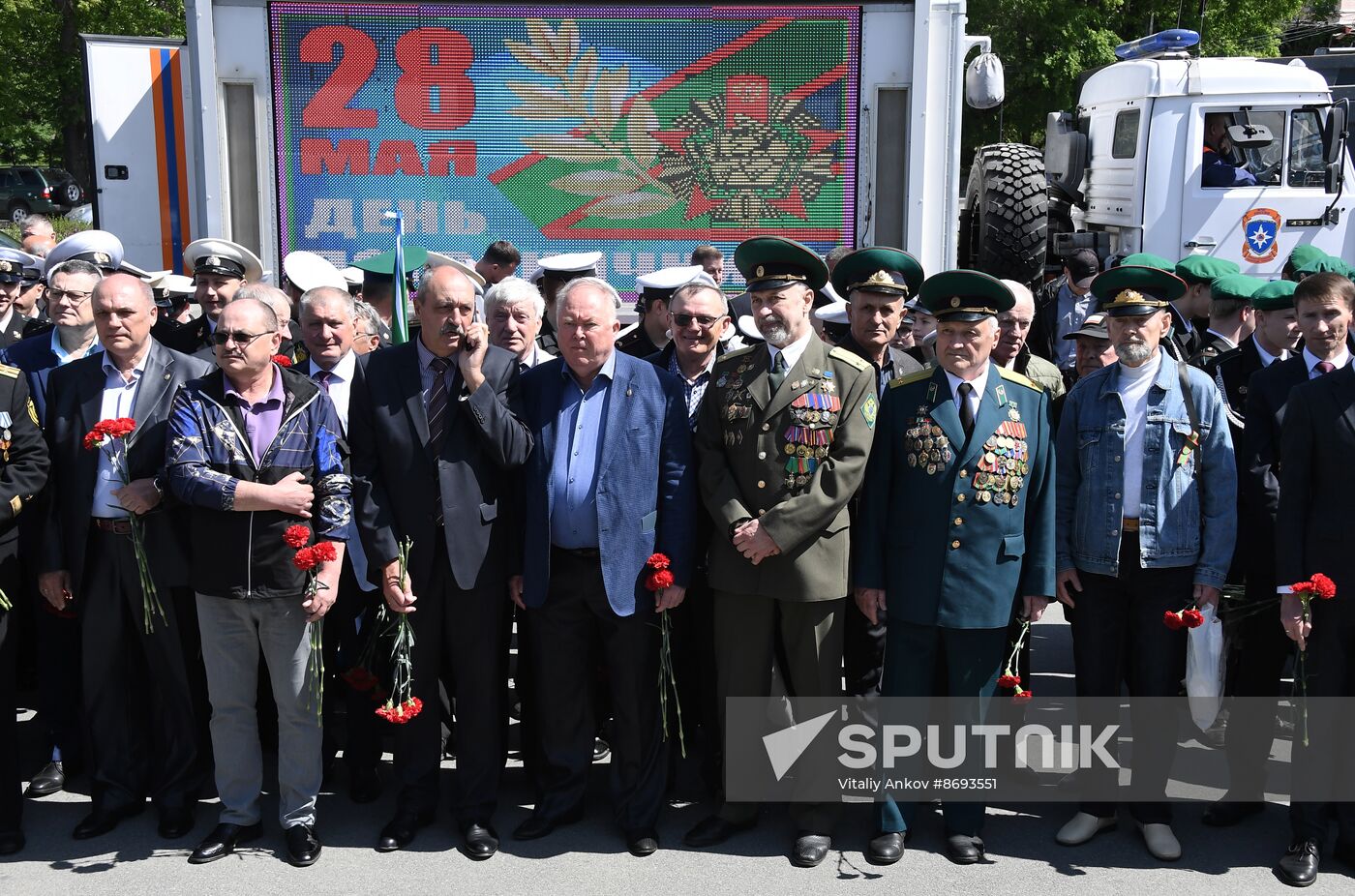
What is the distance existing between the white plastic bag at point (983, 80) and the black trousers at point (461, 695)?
673 centimetres

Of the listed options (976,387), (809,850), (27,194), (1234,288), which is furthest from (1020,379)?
(27,194)

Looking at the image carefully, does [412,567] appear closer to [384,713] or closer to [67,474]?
[384,713]

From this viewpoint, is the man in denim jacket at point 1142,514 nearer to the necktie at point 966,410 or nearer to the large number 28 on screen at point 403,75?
the necktie at point 966,410

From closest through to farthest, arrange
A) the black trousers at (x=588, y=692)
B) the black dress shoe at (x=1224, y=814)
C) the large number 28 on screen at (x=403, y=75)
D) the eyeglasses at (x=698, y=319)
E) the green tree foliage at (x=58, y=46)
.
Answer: the black trousers at (x=588, y=692), the black dress shoe at (x=1224, y=814), the eyeglasses at (x=698, y=319), the large number 28 on screen at (x=403, y=75), the green tree foliage at (x=58, y=46)

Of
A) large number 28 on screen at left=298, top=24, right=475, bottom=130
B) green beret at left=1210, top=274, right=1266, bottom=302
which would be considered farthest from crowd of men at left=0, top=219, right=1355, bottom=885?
large number 28 on screen at left=298, top=24, right=475, bottom=130

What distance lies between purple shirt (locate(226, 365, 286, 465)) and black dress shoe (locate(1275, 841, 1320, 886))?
3.71 m

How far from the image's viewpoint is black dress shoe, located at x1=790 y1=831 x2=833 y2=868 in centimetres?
461

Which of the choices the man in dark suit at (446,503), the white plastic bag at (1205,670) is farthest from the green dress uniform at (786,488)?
the white plastic bag at (1205,670)

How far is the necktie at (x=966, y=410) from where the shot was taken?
457 centimetres

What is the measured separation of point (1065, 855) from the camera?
15.4 ft

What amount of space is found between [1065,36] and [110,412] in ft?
65.1

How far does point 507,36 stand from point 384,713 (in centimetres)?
477

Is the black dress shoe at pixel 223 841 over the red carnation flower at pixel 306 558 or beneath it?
beneath

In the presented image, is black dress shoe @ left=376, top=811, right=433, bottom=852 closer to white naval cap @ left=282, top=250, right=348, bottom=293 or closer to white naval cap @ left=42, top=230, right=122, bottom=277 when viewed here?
white naval cap @ left=282, top=250, right=348, bottom=293
